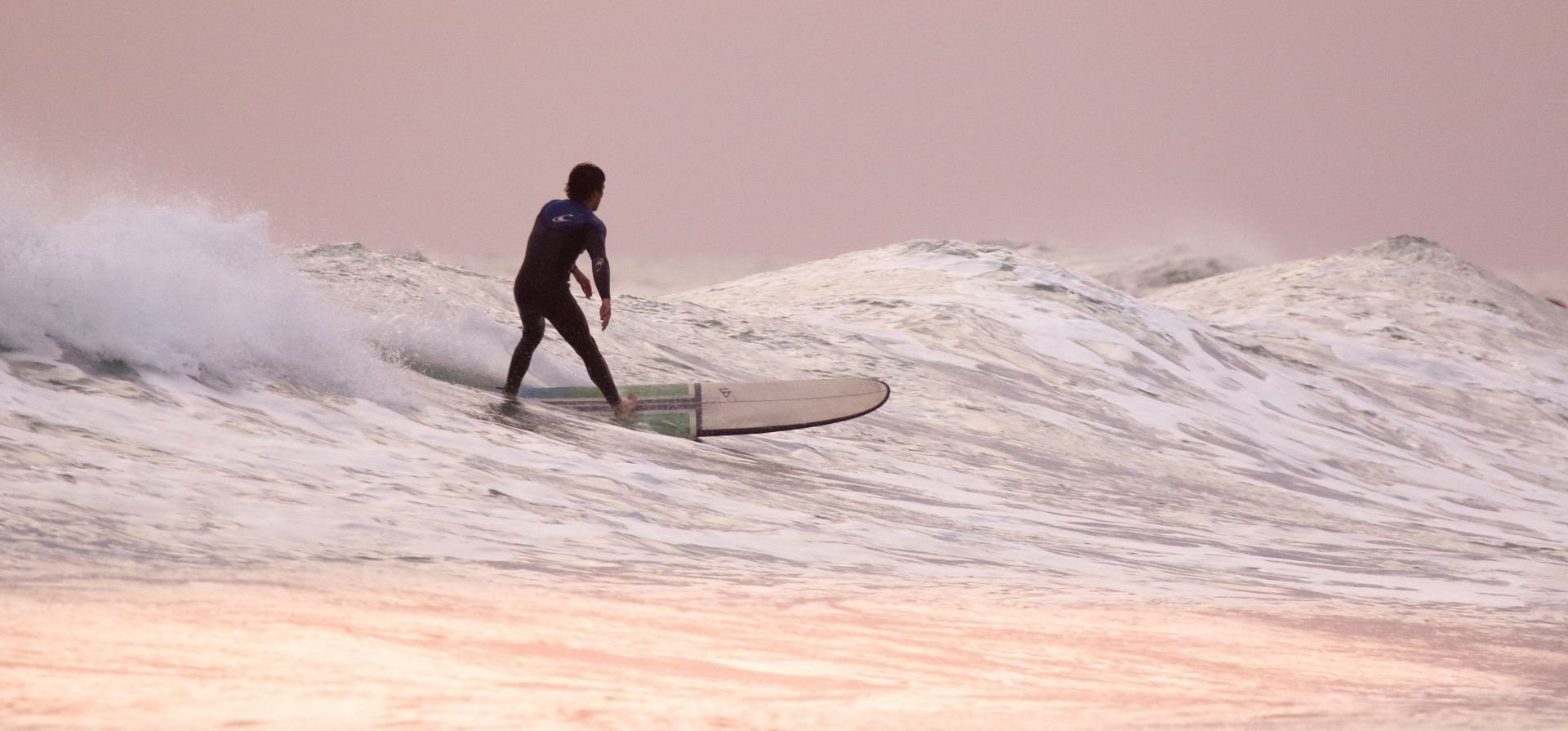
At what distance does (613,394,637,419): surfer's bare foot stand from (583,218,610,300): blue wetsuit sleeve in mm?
1065

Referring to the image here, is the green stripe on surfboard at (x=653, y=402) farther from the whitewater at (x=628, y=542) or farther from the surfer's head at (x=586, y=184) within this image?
the surfer's head at (x=586, y=184)

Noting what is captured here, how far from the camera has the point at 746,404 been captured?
10734 millimetres

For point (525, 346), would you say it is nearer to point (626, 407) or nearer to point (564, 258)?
point (564, 258)

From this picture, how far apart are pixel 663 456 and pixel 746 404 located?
4.93 feet

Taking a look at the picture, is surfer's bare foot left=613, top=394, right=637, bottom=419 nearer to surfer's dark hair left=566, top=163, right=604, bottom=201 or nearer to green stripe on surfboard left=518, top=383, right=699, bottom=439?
green stripe on surfboard left=518, top=383, right=699, bottom=439

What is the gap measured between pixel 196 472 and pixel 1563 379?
3077 cm

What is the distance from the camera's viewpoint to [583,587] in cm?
531

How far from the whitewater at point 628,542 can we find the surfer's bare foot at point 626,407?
0.34 meters

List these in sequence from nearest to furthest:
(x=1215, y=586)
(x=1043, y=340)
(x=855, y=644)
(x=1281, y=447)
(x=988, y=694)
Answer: (x=988, y=694) < (x=855, y=644) < (x=1215, y=586) < (x=1281, y=447) < (x=1043, y=340)

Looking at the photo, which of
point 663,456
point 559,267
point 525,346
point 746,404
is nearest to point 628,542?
point 663,456

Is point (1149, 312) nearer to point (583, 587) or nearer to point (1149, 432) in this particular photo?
point (1149, 432)

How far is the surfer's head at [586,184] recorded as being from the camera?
9.32 meters

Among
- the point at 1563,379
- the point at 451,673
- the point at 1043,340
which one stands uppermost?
the point at 1563,379

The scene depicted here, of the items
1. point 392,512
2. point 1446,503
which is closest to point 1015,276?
point 1446,503
